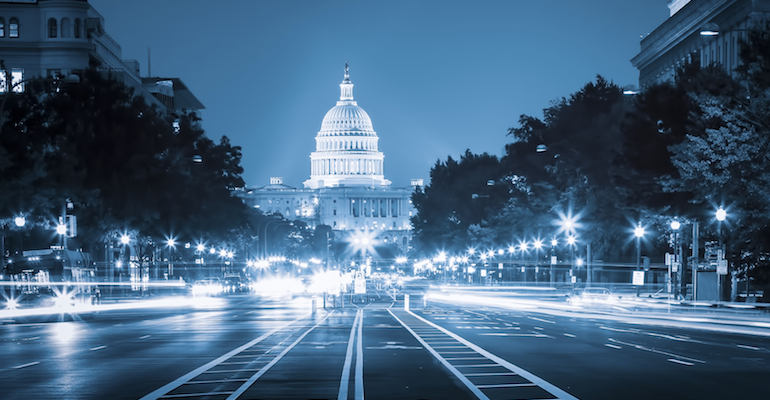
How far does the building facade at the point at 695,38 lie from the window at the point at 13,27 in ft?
192

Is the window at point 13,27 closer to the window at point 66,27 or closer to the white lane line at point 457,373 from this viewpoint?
the window at point 66,27

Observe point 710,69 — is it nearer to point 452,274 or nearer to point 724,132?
point 724,132

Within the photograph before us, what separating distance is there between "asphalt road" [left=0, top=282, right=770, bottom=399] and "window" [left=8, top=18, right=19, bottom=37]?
7015 cm

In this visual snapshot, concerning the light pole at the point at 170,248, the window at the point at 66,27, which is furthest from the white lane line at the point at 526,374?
the window at the point at 66,27

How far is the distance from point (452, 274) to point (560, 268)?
2333 inches

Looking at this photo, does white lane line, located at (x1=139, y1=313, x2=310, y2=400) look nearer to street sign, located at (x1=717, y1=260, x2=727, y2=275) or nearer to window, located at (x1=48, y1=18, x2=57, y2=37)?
street sign, located at (x1=717, y1=260, x2=727, y2=275)

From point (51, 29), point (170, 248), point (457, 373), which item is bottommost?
point (457, 373)

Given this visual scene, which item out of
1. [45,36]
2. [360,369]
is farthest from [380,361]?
[45,36]

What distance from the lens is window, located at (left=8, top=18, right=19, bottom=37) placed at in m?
103

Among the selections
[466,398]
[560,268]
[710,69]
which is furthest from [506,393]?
[560,268]

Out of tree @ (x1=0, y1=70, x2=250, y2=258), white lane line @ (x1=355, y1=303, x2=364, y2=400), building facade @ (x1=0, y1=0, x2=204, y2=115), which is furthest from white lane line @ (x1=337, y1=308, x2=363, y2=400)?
building facade @ (x1=0, y1=0, x2=204, y2=115)

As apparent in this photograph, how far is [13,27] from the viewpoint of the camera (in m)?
103

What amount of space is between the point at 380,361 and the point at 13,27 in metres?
89.7

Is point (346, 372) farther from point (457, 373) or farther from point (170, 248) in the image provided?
point (170, 248)
